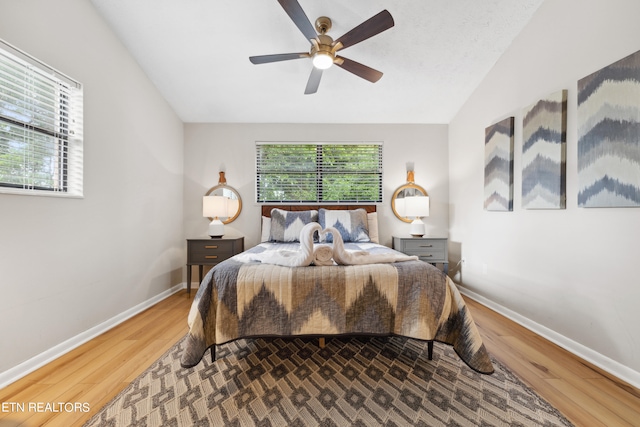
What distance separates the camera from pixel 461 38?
90.0 inches

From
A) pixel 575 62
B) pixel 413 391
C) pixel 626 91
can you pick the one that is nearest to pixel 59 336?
pixel 413 391

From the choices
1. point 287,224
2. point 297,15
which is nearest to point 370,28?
point 297,15

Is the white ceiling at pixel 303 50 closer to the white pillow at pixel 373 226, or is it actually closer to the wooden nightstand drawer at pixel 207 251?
the white pillow at pixel 373 226

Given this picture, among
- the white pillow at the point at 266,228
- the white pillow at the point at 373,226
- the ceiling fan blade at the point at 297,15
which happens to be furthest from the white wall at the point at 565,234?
the white pillow at the point at 266,228

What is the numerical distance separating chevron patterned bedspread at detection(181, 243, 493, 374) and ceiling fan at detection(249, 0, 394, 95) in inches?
65.7

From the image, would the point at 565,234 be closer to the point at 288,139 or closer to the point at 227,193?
the point at 288,139

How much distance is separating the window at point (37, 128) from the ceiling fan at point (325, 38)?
57.5 inches

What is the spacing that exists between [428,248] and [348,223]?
107cm

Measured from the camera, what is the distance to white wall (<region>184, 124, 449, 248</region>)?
11.1ft

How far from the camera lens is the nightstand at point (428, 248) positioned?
3021 mm

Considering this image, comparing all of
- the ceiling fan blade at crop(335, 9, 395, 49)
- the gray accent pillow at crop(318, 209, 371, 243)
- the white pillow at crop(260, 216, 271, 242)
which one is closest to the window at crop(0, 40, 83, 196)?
the white pillow at crop(260, 216, 271, 242)

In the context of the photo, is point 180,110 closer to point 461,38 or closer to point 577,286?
point 461,38

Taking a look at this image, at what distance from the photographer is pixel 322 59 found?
1916mm

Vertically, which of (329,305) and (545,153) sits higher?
(545,153)
